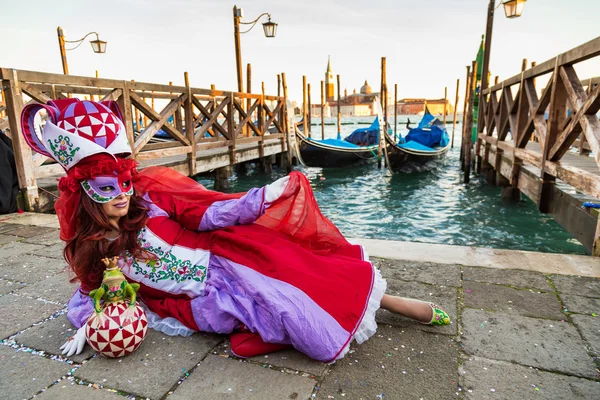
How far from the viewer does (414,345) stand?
1.83 m

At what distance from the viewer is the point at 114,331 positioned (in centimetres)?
168

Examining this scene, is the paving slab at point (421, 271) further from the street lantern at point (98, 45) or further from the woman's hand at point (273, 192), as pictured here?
the street lantern at point (98, 45)

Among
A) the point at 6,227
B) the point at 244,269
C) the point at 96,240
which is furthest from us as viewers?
the point at 6,227

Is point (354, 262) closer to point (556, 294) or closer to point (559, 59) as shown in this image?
point (556, 294)

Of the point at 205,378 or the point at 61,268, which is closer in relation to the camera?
the point at 205,378

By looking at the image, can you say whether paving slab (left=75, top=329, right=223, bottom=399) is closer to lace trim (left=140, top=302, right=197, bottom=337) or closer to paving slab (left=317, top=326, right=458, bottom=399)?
lace trim (left=140, top=302, right=197, bottom=337)

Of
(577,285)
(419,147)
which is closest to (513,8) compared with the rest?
(419,147)

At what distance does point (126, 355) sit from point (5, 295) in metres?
1.25

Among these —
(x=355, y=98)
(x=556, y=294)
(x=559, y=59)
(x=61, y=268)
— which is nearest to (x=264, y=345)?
(x=556, y=294)

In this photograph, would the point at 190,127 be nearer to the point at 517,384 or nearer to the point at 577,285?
the point at 577,285

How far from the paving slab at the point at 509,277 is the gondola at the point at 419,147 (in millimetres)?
10816

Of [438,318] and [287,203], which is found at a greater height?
[287,203]

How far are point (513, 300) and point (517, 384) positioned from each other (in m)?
0.83

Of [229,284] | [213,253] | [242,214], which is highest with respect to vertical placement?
[242,214]
